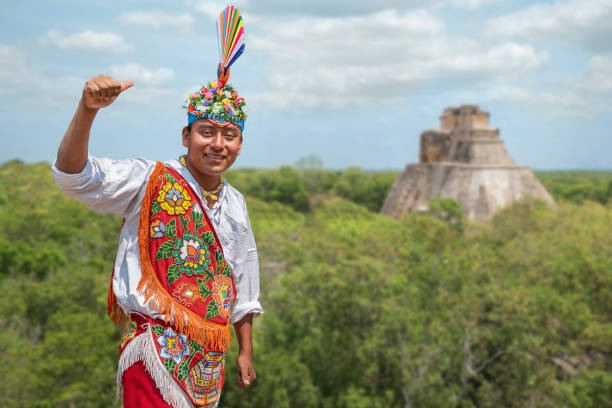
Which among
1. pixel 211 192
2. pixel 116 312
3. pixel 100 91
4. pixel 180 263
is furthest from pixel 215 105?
pixel 116 312

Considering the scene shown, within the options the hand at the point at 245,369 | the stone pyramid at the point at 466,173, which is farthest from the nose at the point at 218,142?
the stone pyramid at the point at 466,173

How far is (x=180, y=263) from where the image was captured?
2420mm

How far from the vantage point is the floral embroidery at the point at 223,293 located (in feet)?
8.29

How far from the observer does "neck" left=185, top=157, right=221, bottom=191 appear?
2.63 metres

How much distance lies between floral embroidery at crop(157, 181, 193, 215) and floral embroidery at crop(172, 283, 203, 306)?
0.35 m

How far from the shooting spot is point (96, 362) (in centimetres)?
1220

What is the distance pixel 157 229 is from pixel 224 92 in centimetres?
76

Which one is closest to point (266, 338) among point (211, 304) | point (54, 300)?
point (54, 300)

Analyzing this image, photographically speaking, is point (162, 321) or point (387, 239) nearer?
point (162, 321)

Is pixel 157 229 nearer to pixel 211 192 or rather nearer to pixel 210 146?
pixel 211 192

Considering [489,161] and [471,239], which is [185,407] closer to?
[471,239]

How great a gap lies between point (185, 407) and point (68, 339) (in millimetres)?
11364

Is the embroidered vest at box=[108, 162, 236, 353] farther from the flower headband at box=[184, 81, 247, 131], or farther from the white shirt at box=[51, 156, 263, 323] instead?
the flower headband at box=[184, 81, 247, 131]

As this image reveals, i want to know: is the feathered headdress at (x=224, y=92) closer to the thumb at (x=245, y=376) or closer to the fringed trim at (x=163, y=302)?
the fringed trim at (x=163, y=302)
